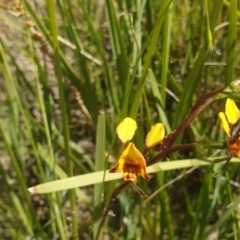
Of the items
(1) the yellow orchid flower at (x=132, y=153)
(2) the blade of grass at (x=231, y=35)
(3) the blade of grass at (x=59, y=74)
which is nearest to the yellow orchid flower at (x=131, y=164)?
(1) the yellow orchid flower at (x=132, y=153)

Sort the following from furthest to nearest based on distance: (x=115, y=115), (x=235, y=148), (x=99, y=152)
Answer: (x=115, y=115), (x=99, y=152), (x=235, y=148)

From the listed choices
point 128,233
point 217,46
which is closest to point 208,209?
point 128,233

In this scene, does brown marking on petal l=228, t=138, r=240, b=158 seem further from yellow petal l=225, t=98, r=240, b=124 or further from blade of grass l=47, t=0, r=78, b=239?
blade of grass l=47, t=0, r=78, b=239

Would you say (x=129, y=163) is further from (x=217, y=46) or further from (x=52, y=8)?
(x=217, y=46)

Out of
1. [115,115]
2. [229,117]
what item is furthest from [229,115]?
[115,115]

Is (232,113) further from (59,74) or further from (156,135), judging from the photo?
(59,74)

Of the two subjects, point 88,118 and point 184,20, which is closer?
point 88,118

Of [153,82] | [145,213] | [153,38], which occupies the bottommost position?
[145,213]
